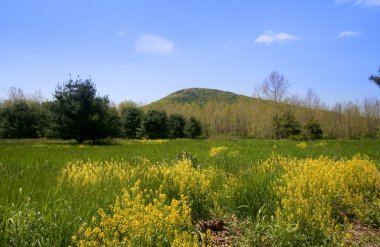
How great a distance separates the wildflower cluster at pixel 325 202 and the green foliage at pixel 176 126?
56785 millimetres

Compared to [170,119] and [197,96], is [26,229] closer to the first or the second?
[170,119]

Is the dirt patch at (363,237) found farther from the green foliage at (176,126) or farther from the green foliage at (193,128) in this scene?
the green foliage at (176,126)

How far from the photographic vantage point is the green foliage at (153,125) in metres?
53.9

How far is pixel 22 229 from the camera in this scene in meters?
2.96

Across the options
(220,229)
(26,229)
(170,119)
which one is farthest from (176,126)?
(26,229)

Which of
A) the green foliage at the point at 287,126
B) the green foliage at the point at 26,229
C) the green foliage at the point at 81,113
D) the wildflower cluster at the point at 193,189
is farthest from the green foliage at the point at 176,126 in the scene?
the green foliage at the point at 26,229

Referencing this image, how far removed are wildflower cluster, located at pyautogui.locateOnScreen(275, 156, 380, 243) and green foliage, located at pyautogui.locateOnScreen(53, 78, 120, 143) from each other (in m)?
26.0

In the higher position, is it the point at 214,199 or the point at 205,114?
the point at 205,114

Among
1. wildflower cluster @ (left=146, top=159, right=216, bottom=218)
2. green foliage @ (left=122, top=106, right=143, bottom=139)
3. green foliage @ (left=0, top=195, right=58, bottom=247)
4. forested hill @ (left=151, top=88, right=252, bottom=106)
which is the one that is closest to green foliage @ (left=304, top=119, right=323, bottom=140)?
green foliage @ (left=122, top=106, right=143, bottom=139)

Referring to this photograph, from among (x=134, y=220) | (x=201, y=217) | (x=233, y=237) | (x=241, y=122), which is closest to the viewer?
(x=134, y=220)

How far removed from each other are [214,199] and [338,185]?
263 cm

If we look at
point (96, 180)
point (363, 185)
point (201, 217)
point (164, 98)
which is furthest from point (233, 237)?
point (164, 98)

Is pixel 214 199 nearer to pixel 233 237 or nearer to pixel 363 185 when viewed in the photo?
pixel 233 237

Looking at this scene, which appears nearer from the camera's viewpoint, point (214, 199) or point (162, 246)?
point (162, 246)
